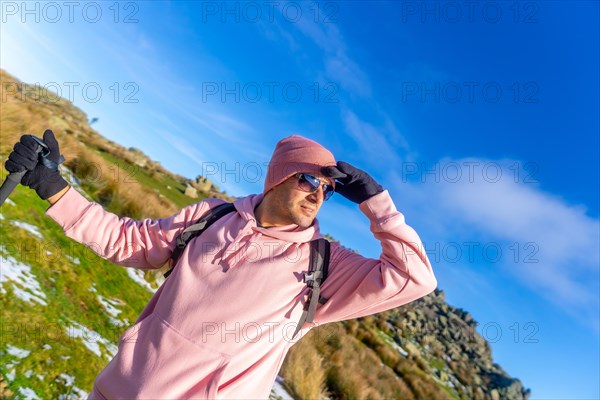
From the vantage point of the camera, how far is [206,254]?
2.39 metres

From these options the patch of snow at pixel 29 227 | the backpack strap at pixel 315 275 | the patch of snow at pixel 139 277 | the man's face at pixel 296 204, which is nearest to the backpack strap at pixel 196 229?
the man's face at pixel 296 204

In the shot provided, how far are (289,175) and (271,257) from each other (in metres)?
0.56

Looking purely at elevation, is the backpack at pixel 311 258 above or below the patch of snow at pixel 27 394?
above

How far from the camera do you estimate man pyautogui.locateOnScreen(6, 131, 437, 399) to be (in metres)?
2.15

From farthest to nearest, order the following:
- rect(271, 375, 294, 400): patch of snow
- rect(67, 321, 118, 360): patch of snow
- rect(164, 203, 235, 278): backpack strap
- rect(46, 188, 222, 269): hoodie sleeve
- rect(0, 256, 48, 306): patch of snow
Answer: rect(271, 375, 294, 400): patch of snow, rect(67, 321, 118, 360): patch of snow, rect(0, 256, 48, 306): patch of snow, rect(164, 203, 235, 278): backpack strap, rect(46, 188, 222, 269): hoodie sleeve

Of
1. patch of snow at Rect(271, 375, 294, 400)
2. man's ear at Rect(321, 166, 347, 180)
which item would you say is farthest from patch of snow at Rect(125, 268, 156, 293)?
man's ear at Rect(321, 166, 347, 180)

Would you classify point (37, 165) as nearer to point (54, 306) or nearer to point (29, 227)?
point (54, 306)

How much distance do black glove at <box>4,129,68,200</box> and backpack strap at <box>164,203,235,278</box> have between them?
769mm

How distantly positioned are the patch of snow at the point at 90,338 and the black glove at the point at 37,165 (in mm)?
2353

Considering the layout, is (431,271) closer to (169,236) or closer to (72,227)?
(169,236)

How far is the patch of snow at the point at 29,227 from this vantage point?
15.9 feet

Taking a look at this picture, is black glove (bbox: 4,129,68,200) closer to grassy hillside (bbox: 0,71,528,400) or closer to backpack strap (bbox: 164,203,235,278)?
backpack strap (bbox: 164,203,235,278)

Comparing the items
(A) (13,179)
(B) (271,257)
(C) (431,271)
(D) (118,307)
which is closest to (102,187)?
(D) (118,307)

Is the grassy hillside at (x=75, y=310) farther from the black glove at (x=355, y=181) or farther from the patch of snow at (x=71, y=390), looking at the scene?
the black glove at (x=355, y=181)
